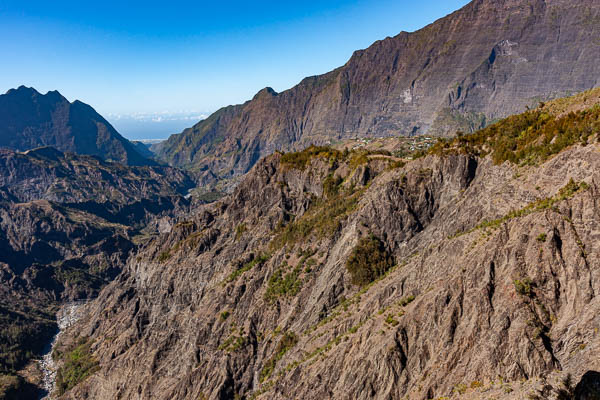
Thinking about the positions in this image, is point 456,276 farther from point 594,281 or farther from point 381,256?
point 381,256

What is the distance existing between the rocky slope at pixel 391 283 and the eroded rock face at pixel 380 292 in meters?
0.26

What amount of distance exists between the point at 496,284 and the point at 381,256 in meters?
33.0

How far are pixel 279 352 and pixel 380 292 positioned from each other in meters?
32.2

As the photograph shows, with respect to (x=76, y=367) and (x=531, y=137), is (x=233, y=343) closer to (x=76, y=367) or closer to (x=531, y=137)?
(x=531, y=137)

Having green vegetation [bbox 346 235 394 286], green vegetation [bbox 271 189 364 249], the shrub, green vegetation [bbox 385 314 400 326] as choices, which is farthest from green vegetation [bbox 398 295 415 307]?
green vegetation [bbox 271 189 364 249]

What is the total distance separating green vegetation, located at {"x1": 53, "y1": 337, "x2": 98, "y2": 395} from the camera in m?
152

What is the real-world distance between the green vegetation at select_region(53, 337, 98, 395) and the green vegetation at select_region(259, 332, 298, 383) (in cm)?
10495

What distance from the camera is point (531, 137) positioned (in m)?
63.8

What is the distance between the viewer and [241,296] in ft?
355

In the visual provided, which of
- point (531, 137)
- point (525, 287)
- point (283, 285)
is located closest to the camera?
point (525, 287)

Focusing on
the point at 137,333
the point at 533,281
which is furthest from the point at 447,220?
the point at 137,333

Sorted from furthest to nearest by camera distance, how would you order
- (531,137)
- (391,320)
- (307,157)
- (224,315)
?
(307,157) < (224,315) < (531,137) < (391,320)

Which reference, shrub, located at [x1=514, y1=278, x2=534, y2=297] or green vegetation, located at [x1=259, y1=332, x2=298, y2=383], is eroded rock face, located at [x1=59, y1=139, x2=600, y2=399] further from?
green vegetation, located at [x1=259, y1=332, x2=298, y2=383]

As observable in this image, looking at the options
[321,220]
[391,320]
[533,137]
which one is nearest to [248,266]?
[321,220]
